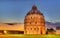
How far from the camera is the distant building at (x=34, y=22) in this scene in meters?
2.79

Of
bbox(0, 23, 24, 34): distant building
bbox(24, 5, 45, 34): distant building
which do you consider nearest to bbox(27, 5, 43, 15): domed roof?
bbox(24, 5, 45, 34): distant building

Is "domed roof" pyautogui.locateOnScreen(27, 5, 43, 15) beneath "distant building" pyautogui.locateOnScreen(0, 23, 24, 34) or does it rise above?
above

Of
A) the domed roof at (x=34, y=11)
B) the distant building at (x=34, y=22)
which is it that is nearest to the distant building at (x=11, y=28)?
the distant building at (x=34, y=22)

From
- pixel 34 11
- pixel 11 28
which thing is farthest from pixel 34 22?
pixel 11 28

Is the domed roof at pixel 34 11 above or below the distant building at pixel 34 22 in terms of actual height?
above

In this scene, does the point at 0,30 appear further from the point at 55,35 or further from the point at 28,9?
the point at 55,35

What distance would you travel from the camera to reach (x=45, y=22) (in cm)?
281

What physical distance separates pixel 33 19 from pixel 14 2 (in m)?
0.51

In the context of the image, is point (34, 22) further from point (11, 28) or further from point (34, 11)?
point (11, 28)

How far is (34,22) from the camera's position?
2.81 meters

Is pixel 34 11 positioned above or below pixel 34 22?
above

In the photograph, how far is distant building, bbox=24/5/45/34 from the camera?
110 inches

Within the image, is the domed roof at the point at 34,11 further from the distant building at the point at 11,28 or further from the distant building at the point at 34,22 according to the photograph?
the distant building at the point at 11,28

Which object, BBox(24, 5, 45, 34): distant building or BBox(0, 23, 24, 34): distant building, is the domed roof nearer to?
BBox(24, 5, 45, 34): distant building
